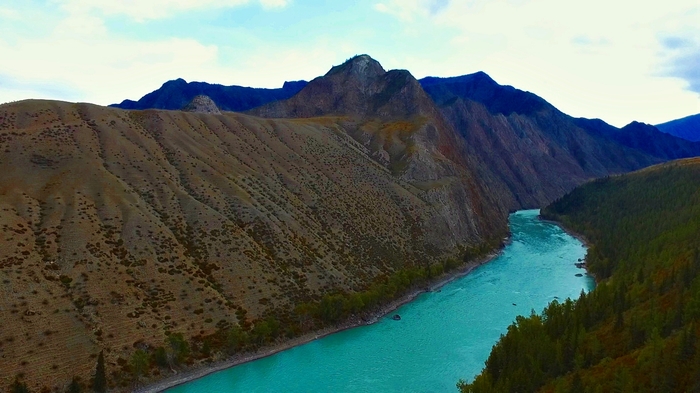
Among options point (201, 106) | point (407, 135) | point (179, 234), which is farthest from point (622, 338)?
point (201, 106)

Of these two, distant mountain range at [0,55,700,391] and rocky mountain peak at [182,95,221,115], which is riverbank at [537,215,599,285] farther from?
rocky mountain peak at [182,95,221,115]

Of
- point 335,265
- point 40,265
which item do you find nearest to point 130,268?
point 40,265

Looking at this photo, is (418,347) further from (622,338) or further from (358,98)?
(358,98)

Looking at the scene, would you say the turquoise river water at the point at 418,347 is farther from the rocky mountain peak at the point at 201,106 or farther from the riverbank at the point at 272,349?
the rocky mountain peak at the point at 201,106

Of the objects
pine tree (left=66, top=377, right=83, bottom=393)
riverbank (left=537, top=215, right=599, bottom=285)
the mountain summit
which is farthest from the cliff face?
pine tree (left=66, top=377, right=83, bottom=393)

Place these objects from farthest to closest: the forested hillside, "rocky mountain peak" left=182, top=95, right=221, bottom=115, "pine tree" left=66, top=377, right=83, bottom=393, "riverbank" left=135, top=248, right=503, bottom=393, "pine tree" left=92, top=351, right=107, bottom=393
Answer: "rocky mountain peak" left=182, top=95, right=221, bottom=115 → "riverbank" left=135, top=248, right=503, bottom=393 → "pine tree" left=92, top=351, right=107, bottom=393 → "pine tree" left=66, top=377, right=83, bottom=393 → the forested hillside

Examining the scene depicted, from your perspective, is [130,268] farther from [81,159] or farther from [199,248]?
[81,159]
